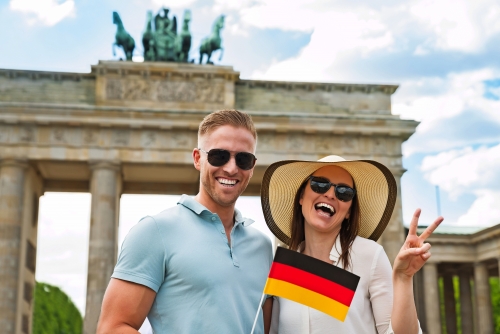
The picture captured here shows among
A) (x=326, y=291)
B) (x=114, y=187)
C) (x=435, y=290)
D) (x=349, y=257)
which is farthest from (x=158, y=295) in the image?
(x=435, y=290)

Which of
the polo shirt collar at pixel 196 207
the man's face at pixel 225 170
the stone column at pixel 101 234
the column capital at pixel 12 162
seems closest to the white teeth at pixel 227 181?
the man's face at pixel 225 170

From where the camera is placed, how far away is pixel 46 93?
39469mm

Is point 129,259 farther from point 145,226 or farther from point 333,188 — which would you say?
point 333,188

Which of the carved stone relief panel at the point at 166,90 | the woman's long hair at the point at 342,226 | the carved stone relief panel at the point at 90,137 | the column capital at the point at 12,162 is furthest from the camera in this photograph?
the carved stone relief panel at the point at 166,90

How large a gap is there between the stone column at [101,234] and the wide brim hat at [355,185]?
103 ft

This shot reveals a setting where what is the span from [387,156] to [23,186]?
20041 mm

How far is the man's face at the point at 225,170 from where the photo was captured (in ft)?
16.0

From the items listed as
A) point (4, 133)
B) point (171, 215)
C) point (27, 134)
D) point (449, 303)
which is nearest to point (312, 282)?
point (171, 215)

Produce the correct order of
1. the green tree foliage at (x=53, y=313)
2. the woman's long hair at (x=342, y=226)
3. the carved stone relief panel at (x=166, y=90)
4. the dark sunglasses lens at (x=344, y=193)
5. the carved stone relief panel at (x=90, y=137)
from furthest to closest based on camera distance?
the green tree foliage at (x=53, y=313) < the carved stone relief panel at (x=166, y=90) < the carved stone relief panel at (x=90, y=137) < the woman's long hair at (x=342, y=226) < the dark sunglasses lens at (x=344, y=193)

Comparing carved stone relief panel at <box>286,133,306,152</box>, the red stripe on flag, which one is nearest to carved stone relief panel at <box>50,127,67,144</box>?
carved stone relief panel at <box>286,133,306,152</box>

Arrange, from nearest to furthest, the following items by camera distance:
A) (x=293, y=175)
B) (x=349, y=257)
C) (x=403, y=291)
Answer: (x=403, y=291)
(x=349, y=257)
(x=293, y=175)

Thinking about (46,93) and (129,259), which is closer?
(129,259)

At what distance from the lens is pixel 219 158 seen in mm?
4883

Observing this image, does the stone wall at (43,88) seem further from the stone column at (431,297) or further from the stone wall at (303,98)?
the stone column at (431,297)
